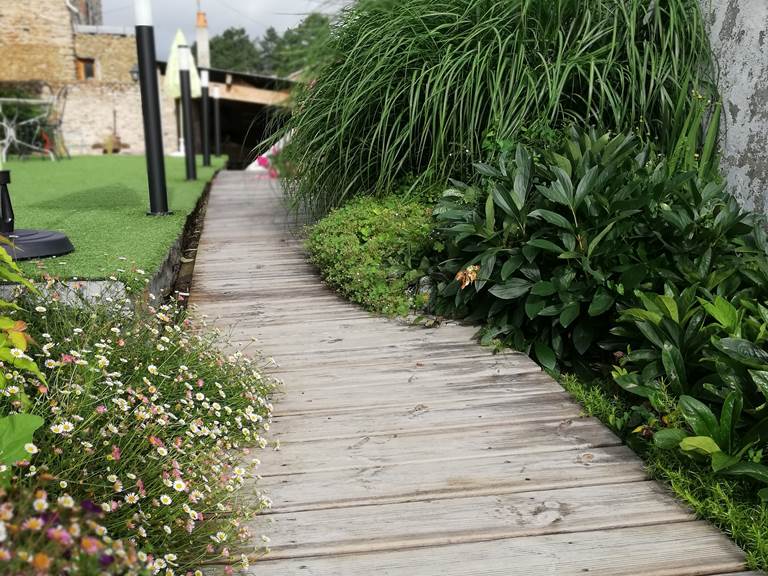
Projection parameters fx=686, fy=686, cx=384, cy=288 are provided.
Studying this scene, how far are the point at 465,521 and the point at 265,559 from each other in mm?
447

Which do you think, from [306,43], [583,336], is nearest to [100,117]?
[306,43]

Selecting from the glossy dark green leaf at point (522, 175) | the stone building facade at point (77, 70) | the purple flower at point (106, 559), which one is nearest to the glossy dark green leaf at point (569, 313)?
the glossy dark green leaf at point (522, 175)

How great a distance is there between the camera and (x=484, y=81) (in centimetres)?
333

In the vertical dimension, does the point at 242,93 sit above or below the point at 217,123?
above

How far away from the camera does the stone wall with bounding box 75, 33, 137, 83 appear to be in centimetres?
2119

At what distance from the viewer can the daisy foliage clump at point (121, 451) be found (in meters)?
0.87

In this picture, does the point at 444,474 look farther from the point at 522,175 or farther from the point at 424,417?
the point at 522,175

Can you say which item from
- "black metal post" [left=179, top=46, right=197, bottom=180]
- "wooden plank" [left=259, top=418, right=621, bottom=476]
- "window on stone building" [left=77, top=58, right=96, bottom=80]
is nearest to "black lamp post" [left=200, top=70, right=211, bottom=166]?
"black metal post" [left=179, top=46, right=197, bottom=180]

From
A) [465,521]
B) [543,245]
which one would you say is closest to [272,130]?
[543,245]

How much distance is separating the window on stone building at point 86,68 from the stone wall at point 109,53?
220mm

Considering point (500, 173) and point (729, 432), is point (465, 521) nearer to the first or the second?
point (729, 432)

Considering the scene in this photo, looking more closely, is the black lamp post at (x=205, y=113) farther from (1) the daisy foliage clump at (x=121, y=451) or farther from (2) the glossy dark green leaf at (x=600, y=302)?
(2) the glossy dark green leaf at (x=600, y=302)

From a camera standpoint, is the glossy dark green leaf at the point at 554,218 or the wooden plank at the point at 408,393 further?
the glossy dark green leaf at the point at 554,218

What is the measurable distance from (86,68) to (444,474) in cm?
2343
